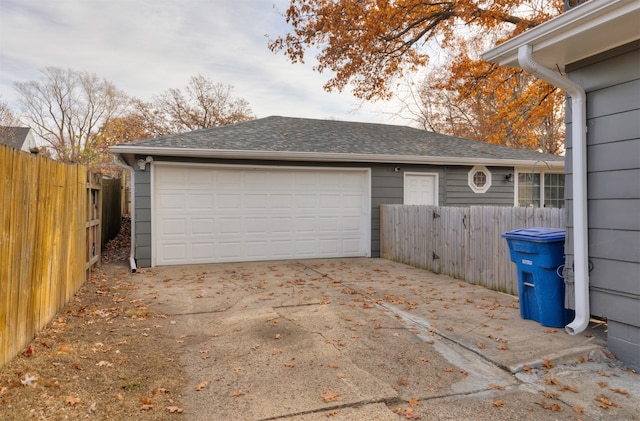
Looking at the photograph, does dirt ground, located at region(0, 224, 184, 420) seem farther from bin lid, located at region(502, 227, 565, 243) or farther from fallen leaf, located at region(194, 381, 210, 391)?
bin lid, located at region(502, 227, 565, 243)

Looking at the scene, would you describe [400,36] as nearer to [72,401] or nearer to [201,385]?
[201,385]

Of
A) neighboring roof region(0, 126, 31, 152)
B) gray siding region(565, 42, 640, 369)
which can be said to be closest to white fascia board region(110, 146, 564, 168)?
gray siding region(565, 42, 640, 369)

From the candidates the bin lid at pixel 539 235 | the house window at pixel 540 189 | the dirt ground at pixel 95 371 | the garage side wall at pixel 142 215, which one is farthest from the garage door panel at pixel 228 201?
the house window at pixel 540 189

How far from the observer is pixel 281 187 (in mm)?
9438

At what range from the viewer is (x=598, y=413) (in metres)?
2.68

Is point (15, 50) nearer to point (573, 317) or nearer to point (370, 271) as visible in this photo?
point (370, 271)

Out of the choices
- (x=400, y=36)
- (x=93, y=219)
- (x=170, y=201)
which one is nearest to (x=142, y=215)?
(x=170, y=201)

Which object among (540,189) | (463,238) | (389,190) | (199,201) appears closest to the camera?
(463,238)

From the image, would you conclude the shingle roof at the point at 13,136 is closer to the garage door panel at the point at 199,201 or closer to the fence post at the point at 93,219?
the fence post at the point at 93,219

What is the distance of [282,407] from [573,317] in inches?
132

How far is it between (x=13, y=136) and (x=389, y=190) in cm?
2064

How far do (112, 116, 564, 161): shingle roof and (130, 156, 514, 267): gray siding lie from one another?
35 cm

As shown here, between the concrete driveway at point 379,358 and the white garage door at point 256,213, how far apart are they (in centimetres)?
266

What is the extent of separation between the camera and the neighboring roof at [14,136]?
758 inches
